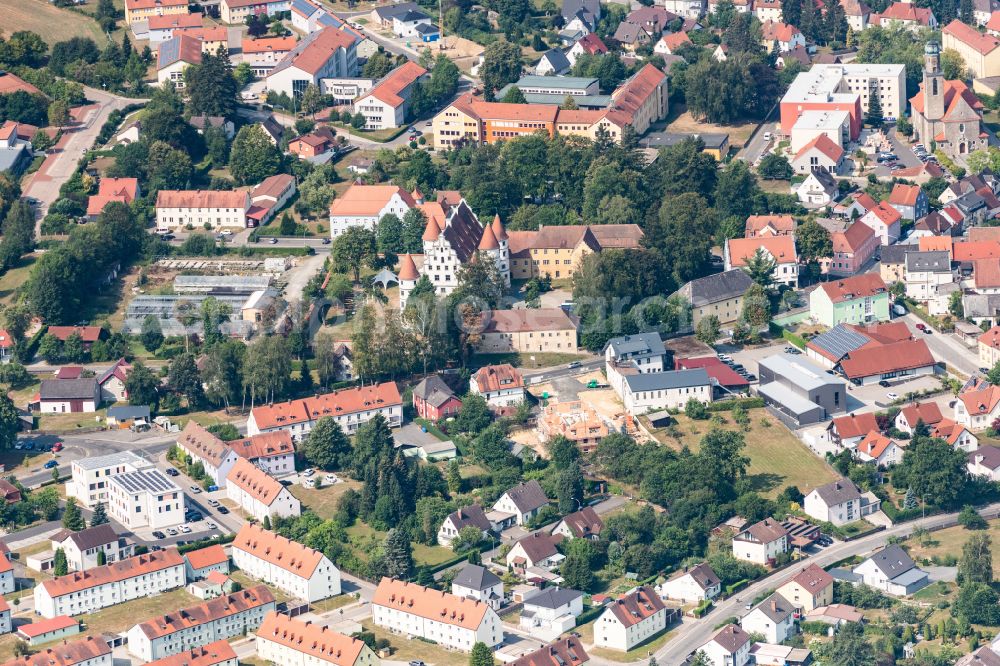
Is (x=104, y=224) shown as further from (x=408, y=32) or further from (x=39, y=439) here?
(x=408, y=32)

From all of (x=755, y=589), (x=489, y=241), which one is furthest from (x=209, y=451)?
(x=755, y=589)

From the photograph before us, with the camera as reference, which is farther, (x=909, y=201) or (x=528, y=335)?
(x=909, y=201)

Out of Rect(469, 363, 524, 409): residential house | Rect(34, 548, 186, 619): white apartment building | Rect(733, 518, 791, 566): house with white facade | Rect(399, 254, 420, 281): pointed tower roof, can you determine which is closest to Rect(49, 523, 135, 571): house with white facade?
Rect(34, 548, 186, 619): white apartment building

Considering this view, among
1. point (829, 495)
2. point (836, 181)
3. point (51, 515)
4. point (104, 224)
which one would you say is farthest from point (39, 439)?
point (836, 181)

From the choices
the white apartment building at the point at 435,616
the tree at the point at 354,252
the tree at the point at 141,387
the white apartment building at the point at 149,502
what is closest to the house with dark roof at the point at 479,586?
the white apartment building at the point at 435,616

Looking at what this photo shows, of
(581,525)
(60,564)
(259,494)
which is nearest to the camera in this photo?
(60,564)

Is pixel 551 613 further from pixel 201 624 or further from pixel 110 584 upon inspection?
pixel 110 584
